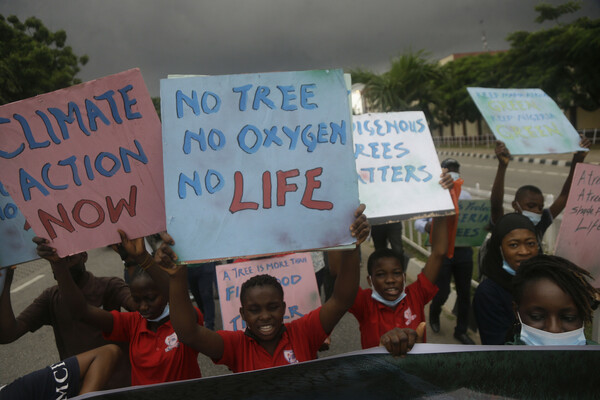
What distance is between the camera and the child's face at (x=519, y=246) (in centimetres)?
237

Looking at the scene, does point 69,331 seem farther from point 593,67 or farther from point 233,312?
point 593,67

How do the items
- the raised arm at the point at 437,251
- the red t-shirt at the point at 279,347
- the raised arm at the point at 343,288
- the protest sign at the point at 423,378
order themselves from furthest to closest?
the raised arm at the point at 437,251 → the red t-shirt at the point at 279,347 → the raised arm at the point at 343,288 → the protest sign at the point at 423,378

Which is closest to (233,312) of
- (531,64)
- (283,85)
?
(283,85)

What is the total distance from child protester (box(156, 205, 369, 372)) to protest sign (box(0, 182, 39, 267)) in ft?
2.88

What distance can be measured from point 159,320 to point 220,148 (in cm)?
106

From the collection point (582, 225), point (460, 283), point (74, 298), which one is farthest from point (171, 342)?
point (460, 283)

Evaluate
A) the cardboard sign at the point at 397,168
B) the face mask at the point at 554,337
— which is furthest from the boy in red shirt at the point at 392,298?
the face mask at the point at 554,337

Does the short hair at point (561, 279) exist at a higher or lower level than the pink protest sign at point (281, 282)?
higher

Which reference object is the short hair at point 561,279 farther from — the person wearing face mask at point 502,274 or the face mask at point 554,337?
the person wearing face mask at point 502,274

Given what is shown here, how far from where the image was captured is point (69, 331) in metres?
2.29

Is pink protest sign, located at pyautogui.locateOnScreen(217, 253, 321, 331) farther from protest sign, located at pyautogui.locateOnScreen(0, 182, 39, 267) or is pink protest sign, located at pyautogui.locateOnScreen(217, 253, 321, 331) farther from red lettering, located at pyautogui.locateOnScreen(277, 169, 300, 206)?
red lettering, located at pyautogui.locateOnScreen(277, 169, 300, 206)

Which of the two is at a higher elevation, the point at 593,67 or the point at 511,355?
the point at 593,67

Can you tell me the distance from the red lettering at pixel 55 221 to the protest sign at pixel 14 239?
15.9 inches

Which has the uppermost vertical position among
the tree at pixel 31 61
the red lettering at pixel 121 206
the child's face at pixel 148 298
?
the tree at pixel 31 61
